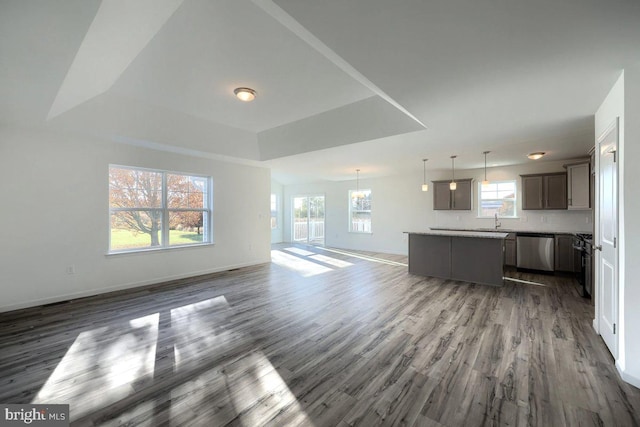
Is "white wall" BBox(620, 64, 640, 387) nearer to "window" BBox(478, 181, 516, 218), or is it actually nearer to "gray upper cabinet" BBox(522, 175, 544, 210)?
"gray upper cabinet" BBox(522, 175, 544, 210)

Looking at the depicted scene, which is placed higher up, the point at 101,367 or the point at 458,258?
the point at 458,258

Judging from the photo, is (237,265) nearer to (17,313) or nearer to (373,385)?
(17,313)

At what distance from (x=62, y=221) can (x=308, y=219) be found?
24.1ft

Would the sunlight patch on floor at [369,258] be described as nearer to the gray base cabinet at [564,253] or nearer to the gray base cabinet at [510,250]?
the gray base cabinet at [510,250]

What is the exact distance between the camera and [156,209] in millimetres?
4957

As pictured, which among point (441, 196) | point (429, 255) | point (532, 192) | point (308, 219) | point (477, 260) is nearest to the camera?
point (477, 260)

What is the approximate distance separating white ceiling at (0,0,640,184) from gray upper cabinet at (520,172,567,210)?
1188 mm

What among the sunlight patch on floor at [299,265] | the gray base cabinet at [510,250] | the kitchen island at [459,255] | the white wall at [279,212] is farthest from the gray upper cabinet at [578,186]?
the white wall at [279,212]

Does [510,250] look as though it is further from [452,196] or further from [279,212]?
[279,212]

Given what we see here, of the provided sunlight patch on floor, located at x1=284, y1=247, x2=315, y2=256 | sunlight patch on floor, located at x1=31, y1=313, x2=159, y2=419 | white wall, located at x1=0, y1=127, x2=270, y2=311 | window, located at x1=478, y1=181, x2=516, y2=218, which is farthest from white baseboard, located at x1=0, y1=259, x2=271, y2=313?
window, located at x1=478, y1=181, x2=516, y2=218

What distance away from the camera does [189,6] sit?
196 centimetres

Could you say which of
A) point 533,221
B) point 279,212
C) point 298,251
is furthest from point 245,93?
point 279,212

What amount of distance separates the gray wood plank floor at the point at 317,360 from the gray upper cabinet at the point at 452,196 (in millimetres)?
3081

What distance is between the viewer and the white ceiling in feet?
5.18
